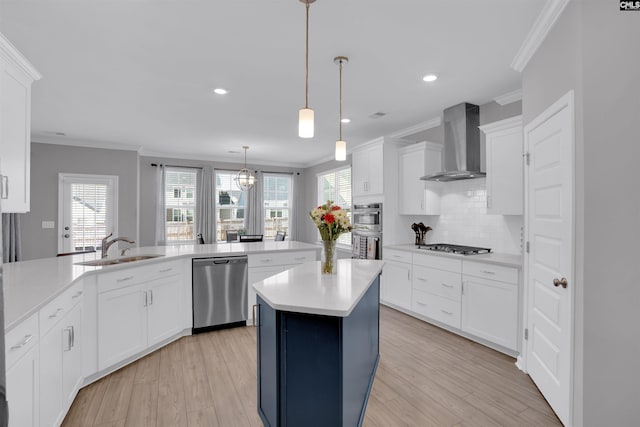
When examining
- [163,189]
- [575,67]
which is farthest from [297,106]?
[163,189]

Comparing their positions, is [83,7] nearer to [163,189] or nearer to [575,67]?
[575,67]

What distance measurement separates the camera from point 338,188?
709 cm

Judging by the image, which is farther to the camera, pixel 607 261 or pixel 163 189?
pixel 163 189

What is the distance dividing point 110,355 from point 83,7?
2617 mm

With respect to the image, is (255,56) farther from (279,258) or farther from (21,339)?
(21,339)

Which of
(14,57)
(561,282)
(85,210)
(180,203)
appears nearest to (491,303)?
(561,282)

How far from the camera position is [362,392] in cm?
223

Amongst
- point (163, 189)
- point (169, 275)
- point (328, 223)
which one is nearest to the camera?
point (328, 223)

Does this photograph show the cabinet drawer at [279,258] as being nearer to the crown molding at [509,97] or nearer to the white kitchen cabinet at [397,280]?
the white kitchen cabinet at [397,280]

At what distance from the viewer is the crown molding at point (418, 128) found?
15.0 ft

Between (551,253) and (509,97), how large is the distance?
6.77 ft

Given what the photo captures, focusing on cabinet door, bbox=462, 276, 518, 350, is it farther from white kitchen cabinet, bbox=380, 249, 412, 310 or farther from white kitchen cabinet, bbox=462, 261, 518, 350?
white kitchen cabinet, bbox=380, 249, 412, 310

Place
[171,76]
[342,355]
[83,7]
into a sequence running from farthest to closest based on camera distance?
[171,76] < [83,7] < [342,355]

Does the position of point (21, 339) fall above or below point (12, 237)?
below
